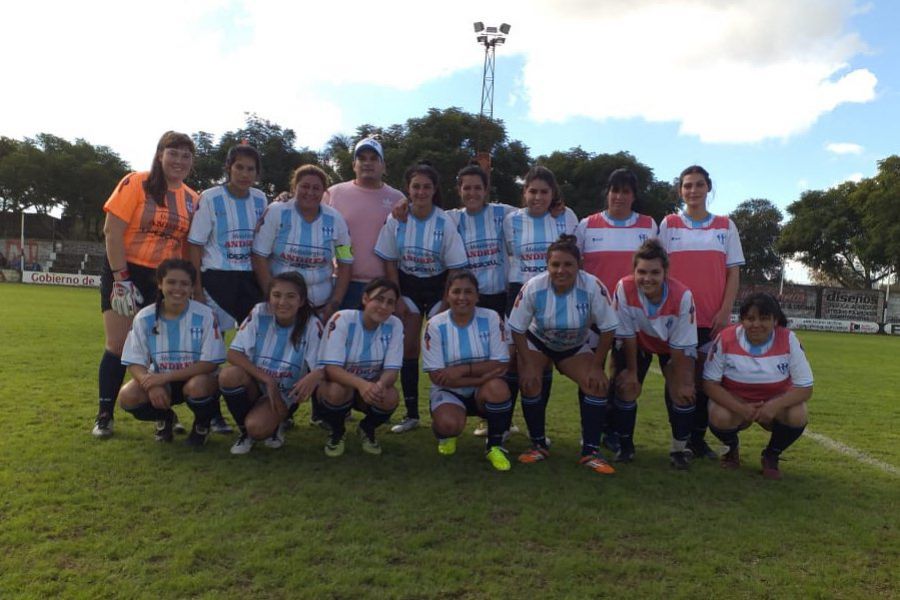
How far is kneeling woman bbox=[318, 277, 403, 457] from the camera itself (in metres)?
3.81

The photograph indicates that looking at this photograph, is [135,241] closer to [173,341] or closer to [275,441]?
[173,341]

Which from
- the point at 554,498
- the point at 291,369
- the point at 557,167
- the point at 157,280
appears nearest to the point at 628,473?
the point at 554,498

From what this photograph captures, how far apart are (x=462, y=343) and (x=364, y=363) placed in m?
0.65

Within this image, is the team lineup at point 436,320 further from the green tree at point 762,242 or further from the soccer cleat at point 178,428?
the green tree at point 762,242

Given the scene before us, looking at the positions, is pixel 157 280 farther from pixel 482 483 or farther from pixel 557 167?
pixel 557 167

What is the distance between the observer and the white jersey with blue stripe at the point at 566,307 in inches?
154

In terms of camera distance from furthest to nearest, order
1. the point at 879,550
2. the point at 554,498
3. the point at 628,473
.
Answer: the point at 628,473 → the point at 554,498 → the point at 879,550

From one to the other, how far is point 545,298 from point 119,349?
2.85m

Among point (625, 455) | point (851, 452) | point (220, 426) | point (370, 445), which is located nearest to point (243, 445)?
point (220, 426)

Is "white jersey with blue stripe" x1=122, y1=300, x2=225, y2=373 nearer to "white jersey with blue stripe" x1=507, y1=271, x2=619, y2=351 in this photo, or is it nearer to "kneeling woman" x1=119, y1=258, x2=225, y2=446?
"kneeling woman" x1=119, y1=258, x2=225, y2=446

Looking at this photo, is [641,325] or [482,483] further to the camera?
[641,325]

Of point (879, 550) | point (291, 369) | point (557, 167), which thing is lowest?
point (879, 550)

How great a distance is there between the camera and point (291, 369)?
3930mm

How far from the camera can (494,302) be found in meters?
4.64
